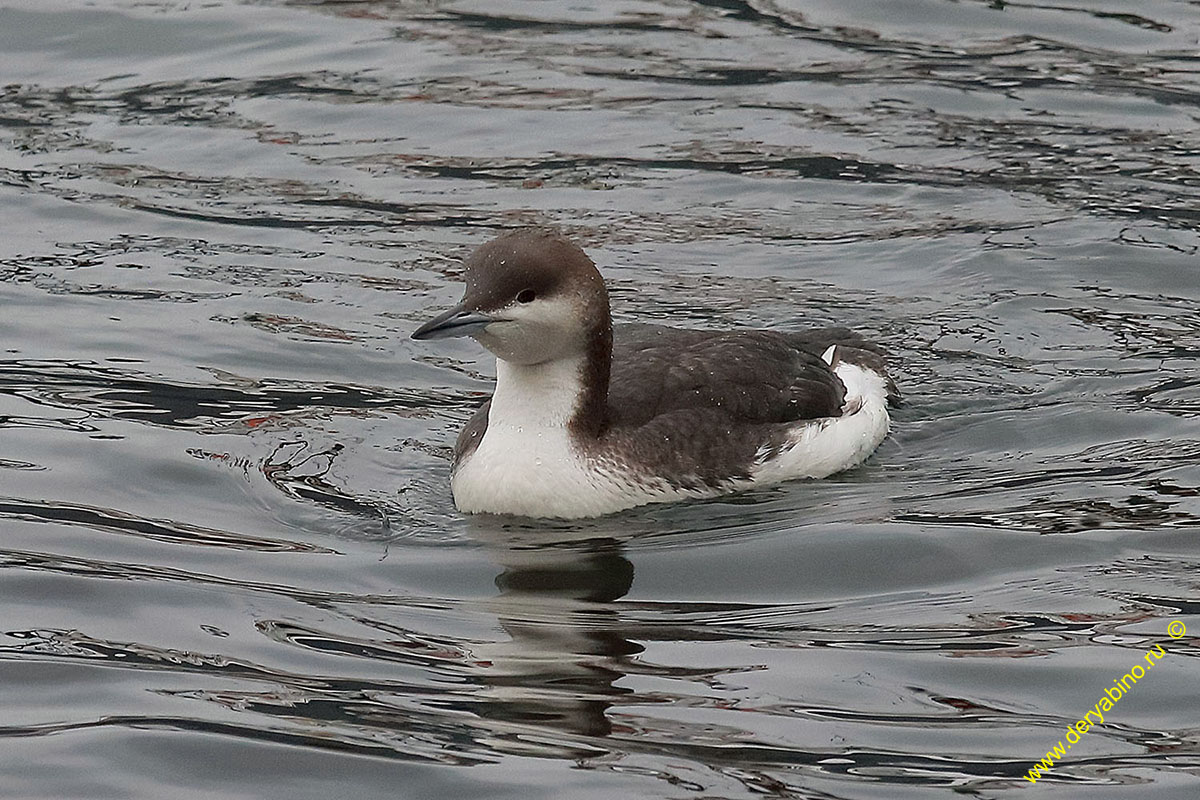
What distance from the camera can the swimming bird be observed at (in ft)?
27.6

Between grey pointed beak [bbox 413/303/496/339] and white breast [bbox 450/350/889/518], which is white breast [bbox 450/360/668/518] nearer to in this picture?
white breast [bbox 450/350/889/518]

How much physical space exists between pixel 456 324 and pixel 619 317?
12.4ft

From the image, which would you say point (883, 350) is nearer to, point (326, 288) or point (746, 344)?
point (746, 344)

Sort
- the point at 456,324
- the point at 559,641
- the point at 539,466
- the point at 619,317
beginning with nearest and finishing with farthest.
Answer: the point at 559,641 → the point at 456,324 → the point at 539,466 → the point at 619,317

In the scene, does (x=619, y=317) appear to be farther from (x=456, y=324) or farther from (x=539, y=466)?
(x=456, y=324)

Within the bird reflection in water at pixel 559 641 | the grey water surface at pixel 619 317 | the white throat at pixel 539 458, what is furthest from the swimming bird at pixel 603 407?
the bird reflection in water at pixel 559 641

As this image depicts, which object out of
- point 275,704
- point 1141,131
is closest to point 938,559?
point 275,704

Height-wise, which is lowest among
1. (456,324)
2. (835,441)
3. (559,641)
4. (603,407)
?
(559,641)

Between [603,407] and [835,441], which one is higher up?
[603,407]

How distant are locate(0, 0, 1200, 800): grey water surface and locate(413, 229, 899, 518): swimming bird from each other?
0.65 feet

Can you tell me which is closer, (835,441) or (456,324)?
(456,324)

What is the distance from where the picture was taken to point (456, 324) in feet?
26.8

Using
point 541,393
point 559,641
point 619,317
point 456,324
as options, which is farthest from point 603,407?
point 619,317

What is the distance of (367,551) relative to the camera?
325 inches
